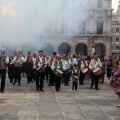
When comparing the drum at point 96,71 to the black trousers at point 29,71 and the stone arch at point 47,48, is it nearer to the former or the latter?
the black trousers at point 29,71

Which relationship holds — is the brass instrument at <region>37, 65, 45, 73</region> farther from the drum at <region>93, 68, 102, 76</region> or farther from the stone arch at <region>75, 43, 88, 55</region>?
the stone arch at <region>75, 43, 88, 55</region>

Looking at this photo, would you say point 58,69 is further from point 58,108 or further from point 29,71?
point 29,71

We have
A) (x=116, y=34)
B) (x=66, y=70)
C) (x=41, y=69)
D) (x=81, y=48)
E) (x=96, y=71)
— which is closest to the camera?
(x=41, y=69)

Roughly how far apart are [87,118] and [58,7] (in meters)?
10.2

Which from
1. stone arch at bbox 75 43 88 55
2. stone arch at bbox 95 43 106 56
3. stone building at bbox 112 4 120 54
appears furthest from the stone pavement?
stone building at bbox 112 4 120 54

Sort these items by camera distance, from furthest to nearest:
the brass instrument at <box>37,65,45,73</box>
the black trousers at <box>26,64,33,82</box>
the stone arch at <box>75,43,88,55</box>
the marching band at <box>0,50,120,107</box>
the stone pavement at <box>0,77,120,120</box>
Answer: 1. the stone arch at <box>75,43,88,55</box>
2. the black trousers at <box>26,64,33,82</box>
3. the brass instrument at <box>37,65,45,73</box>
4. the marching band at <box>0,50,120,107</box>
5. the stone pavement at <box>0,77,120,120</box>

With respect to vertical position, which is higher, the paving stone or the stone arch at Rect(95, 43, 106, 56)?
the stone arch at Rect(95, 43, 106, 56)

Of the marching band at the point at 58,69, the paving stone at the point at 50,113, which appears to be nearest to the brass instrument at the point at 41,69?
the marching band at the point at 58,69

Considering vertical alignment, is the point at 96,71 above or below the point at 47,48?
below

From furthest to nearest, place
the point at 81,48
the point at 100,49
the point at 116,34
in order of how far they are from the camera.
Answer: the point at 116,34 → the point at 81,48 → the point at 100,49

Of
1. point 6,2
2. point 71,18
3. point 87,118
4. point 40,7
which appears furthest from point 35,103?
point 71,18

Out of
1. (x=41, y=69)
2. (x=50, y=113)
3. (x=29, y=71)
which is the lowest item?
(x=50, y=113)

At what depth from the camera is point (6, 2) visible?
15578 millimetres

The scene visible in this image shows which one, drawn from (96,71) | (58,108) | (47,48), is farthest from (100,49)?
(58,108)
